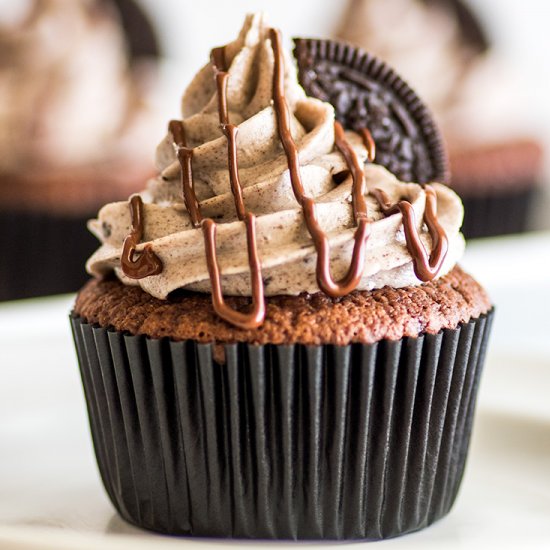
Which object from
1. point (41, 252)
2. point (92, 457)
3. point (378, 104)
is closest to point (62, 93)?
point (41, 252)

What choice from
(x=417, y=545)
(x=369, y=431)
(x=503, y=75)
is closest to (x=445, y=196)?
(x=369, y=431)

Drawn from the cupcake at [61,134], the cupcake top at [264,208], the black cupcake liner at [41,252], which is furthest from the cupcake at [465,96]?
the cupcake top at [264,208]

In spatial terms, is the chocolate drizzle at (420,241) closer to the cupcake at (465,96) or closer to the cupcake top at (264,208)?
the cupcake top at (264,208)

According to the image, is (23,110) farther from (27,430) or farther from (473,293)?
(473,293)

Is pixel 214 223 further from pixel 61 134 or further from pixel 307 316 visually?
pixel 61 134

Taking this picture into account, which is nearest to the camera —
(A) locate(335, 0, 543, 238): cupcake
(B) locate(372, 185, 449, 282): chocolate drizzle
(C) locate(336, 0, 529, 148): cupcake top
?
(B) locate(372, 185, 449, 282): chocolate drizzle

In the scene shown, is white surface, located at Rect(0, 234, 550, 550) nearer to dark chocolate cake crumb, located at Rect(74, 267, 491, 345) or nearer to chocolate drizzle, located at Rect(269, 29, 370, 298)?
dark chocolate cake crumb, located at Rect(74, 267, 491, 345)

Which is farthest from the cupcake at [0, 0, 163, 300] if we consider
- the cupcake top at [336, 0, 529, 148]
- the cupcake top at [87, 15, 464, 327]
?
the cupcake top at [87, 15, 464, 327]
